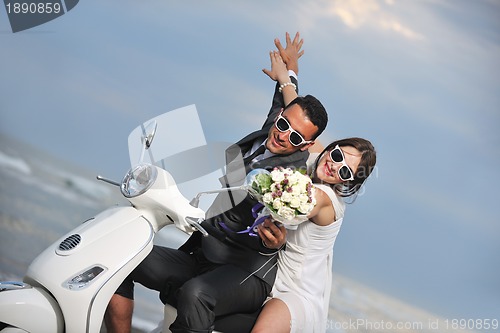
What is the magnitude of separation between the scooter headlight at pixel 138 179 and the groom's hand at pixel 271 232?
42cm

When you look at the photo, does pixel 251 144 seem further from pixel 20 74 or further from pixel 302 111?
pixel 20 74

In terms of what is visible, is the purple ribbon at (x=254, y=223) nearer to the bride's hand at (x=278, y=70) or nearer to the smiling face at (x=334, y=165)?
the smiling face at (x=334, y=165)

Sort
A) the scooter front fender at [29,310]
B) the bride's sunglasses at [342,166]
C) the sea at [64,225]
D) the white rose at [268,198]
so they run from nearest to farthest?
the scooter front fender at [29,310] < the white rose at [268,198] < the bride's sunglasses at [342,166] < the sea at [64,225]

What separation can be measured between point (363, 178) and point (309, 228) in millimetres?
272

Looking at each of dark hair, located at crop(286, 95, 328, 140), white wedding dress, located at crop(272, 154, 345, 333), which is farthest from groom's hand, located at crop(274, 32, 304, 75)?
white wedding dress, located at crop(272, 154, 345, 333)

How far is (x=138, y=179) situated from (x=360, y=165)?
0.80 metres

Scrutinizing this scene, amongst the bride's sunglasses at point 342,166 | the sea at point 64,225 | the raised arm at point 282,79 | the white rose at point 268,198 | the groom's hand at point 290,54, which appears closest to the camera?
the white rose at point 268,198

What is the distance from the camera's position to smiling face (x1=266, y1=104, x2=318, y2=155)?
2.79 meters

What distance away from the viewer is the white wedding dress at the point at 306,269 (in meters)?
2.78

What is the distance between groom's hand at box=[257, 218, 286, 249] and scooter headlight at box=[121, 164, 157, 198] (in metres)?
0.42

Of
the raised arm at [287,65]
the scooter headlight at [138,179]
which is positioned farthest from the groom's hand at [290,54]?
the scooter headlight at [138,179]

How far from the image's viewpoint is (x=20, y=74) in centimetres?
702

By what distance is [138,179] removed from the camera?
8.50 ft

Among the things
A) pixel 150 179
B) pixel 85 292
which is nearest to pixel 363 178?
pixel 150 179
